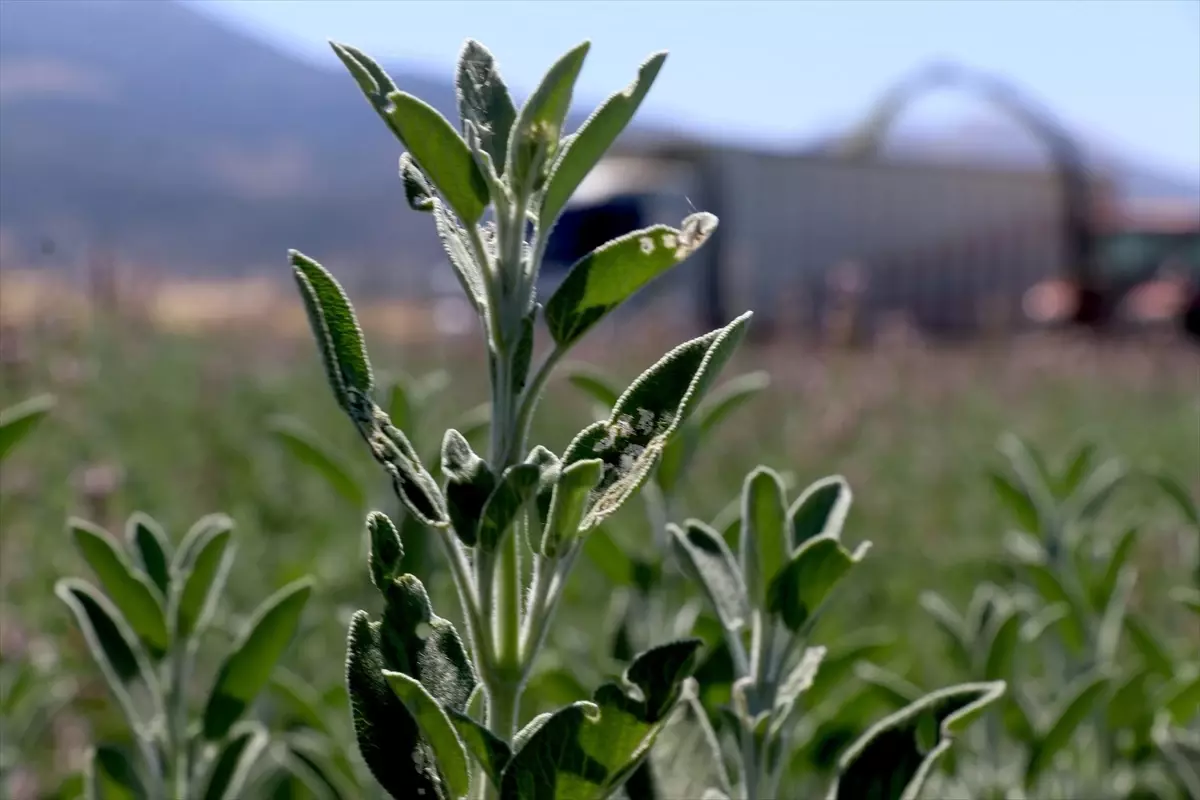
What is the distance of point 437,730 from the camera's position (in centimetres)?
45

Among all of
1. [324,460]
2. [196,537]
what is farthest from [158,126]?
[196,537]

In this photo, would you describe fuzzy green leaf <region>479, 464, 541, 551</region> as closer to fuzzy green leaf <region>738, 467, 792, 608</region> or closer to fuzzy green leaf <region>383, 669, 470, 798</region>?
fuzzy green leaf <region>383, 669, 470, 798</region>

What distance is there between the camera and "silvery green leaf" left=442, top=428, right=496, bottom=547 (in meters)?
0.47

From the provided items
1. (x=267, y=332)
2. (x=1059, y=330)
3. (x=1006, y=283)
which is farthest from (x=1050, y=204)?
(x=267, y=332)

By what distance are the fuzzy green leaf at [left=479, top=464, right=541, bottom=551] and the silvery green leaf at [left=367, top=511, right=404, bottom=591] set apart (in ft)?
0.12

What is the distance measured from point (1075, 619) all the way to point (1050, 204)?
30.1ft

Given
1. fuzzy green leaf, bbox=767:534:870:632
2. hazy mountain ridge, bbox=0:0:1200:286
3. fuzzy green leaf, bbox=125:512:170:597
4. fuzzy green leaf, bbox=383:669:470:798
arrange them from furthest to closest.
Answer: hazy mountain ridge, bbox=0:0:1200:286
fuzzy green leaf, bbox=125:512:170:597
fuzzy green leaf, bbox=767:534:870:632
fuzzy green leaf, bbox=383:669:470:798

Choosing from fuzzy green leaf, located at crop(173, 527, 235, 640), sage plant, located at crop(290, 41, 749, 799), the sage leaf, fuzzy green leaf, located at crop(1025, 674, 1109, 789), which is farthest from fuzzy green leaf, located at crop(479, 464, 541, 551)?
fuzzy green leaf, located at crop(1025, 674, 1109, 789)

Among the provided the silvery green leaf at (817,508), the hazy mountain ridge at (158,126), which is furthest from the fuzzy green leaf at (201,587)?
the silvery green leaf at (817,508)

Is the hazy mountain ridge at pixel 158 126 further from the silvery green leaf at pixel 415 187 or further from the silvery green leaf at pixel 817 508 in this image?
the silvery green leaf at pixel 817 508

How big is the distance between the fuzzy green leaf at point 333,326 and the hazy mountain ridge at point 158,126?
6 cm

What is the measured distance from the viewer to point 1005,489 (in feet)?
3.73

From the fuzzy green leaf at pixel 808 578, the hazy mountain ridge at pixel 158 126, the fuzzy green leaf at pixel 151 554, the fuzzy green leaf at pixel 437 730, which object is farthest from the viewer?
the hazy mountain ridge at pixel 158 126

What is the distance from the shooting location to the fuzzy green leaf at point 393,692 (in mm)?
483
